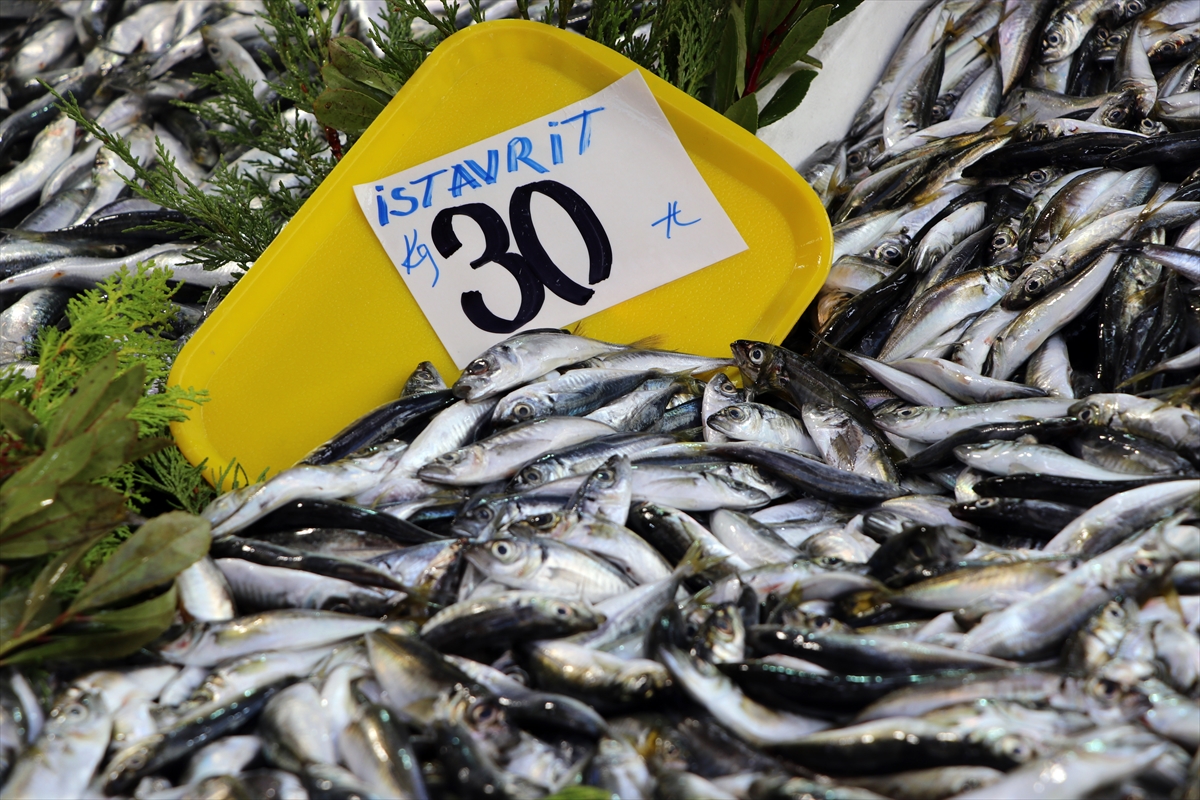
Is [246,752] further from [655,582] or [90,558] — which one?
[655,582]

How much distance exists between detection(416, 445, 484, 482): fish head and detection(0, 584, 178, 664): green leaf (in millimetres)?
562

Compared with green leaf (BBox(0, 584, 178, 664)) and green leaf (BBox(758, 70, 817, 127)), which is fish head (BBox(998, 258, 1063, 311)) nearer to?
green leaf (BBox(758, 70, 817, 127))

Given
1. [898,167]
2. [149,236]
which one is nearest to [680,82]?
[898,167]

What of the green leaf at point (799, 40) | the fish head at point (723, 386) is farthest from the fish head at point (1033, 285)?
the green leaf at point (799, 40)

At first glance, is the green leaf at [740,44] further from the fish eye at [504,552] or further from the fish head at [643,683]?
the fish head at [643,683]

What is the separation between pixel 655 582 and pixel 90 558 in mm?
957

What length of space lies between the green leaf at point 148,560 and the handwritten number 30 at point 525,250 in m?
1.00

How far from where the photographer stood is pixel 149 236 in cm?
319

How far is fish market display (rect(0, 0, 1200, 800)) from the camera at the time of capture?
1.13m

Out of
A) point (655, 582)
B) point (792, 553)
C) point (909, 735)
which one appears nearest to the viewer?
point (909, 735)

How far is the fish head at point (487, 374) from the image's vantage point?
197 centimetres

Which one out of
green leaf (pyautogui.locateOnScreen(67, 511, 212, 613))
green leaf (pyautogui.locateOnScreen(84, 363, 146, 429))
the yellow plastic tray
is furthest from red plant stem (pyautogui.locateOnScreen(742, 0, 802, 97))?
green leaf (pyautogui.locateOnScreen(67, 511, 212, 613))

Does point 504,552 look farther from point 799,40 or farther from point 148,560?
point 799,40

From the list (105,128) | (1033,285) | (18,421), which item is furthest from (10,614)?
(105,128)
